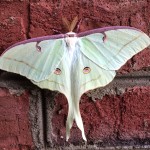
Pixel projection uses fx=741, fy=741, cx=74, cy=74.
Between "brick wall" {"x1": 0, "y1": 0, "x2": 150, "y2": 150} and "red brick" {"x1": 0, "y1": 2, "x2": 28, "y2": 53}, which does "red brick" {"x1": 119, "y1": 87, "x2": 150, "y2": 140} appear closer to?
"brick wall" {"x1": 0, "y1": 0, "x2": 150, "y2": 150}

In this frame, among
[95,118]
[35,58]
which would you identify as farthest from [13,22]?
[95,118]

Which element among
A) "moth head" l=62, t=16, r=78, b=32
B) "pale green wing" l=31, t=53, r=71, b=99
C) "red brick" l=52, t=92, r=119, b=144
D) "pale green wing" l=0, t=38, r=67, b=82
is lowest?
"red brick" l=52, t=92, r=119, b=144

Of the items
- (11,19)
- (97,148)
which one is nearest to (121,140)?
(97,148)

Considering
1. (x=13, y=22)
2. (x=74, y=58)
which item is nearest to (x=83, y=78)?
(x=74, y=58)

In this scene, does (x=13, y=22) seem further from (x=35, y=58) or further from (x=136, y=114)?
(x=136, y=114)

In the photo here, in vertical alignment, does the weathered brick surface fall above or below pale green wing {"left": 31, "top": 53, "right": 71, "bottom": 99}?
below

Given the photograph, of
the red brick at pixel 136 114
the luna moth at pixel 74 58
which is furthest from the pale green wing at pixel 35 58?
the red brick at pixel 136 114

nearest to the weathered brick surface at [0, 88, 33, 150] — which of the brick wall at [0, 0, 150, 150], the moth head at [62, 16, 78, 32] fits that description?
the brick wall at [0, 0, 150, 150]

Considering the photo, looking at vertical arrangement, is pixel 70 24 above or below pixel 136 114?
above
